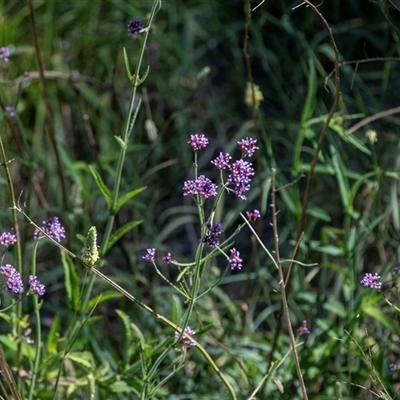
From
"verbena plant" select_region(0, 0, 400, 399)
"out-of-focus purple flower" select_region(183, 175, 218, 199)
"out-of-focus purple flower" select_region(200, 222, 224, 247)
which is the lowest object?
"verbena plant" select_region(0, 0, 400, 399)

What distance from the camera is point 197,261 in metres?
1.26

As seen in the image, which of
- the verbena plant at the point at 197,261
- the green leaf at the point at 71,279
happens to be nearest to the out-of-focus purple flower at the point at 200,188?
the verbena plant at the point at 197,261

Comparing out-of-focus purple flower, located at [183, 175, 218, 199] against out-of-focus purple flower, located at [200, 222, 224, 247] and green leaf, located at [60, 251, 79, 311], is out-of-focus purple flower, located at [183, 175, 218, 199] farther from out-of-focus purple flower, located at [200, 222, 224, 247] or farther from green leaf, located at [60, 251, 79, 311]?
green leaf, located at [60, 251, 79, 311]

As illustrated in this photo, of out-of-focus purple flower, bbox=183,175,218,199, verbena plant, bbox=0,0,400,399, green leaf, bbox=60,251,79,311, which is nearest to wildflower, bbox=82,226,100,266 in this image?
verbena plant, bbox=0,0,400,399

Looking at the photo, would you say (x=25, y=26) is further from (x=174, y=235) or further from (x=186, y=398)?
(x=186, y=398)

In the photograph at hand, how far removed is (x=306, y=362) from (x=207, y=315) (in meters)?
0.42

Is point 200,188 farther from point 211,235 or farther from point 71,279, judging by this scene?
point 71,279

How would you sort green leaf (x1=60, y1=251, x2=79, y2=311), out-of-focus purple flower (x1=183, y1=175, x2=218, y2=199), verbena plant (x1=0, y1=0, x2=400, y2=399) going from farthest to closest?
green leaf (x1=60, y1=251, x2=79, y2=311), verbena plant (x1=0, y1=0, x2=400, y2=399), out-of-focus purple flower (x1=183, y1=175, x2=218, y2=199)

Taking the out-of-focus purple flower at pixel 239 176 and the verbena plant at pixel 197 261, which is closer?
the out-of-focus purple flower at pixel 239 176

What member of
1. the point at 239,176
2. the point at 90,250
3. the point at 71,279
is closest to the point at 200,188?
the point at 239,176

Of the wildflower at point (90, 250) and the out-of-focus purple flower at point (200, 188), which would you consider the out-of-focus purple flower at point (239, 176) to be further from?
the wildflower at point (90, 250)

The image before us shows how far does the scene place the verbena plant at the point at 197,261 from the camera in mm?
1389

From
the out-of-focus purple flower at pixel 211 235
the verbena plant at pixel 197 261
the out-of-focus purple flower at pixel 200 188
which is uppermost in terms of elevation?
the out-of-focus purple flower at pixel 200 188

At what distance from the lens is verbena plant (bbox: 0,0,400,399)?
139 centimetres
